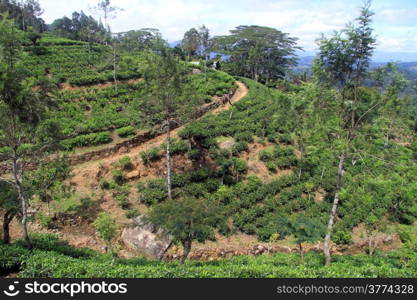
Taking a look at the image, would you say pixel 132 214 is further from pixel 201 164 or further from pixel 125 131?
pixel 125 131

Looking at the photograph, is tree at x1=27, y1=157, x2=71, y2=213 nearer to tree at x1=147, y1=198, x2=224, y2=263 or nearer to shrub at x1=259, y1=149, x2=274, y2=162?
tree at x1=147, y1=198, x2=224, y2=263

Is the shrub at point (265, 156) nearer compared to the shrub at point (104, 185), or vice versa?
the shrub at point (104, 185)

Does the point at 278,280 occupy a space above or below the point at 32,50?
below

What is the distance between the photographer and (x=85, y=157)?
20.7 m

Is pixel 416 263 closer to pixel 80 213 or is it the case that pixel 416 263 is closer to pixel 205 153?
pixel 205 153

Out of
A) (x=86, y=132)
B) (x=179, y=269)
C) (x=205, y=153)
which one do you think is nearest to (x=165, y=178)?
(x=205, y=153)

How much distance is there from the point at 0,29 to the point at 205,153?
15.8 m

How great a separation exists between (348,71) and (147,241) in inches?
539

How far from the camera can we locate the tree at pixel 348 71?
1157 cm

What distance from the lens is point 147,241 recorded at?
48.5 feet

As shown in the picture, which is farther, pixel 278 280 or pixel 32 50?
pixel 32 50

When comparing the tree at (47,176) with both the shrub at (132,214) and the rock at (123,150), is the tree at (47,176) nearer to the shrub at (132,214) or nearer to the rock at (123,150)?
the shrub at (132,214)

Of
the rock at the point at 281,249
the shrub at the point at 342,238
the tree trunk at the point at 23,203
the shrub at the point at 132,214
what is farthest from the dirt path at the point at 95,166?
the shrub at the point at 342,238

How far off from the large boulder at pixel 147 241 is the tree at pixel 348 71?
28.1 feet
